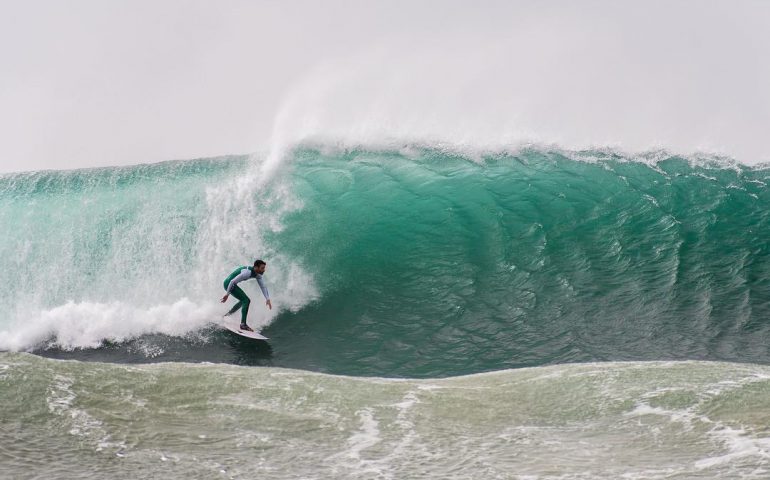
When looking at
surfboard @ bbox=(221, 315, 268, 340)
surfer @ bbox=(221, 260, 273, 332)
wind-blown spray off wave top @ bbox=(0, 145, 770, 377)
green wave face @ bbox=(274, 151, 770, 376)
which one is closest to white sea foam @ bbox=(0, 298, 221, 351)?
wind-blown spray off wave top @ bbox=(0, 145, 770, 377)

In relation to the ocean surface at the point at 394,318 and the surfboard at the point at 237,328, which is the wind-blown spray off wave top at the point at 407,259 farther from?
the surfboard at the point at 237,328

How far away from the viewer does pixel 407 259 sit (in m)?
17.6

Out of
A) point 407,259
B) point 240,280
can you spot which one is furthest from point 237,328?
point 407,259

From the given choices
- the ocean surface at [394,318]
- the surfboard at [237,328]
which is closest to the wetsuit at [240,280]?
the surfboard at [237,328]

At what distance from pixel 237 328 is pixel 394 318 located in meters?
3.44

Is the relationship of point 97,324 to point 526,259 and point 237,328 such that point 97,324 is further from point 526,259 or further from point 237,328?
point 526,259

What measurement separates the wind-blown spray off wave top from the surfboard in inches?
15.3

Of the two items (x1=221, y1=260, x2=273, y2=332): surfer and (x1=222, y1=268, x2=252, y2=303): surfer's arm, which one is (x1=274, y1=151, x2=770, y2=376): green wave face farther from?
(x1=222, y1=268, x2=252, y2=303): surfer's arm

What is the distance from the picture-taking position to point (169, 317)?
15.2 metres

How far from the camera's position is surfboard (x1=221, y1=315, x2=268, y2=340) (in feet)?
47.7

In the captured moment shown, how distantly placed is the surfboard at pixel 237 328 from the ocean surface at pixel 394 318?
0.89 ft

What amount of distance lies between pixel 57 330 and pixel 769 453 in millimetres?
13806

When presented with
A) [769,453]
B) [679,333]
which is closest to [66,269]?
[679,333]

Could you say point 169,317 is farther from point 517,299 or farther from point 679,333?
point 679,333
